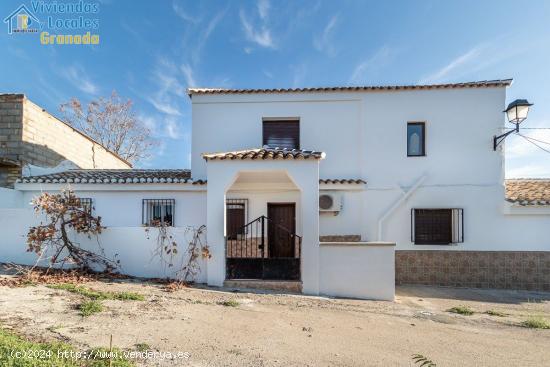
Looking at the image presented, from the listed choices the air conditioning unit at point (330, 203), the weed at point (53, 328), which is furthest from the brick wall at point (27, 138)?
the air conditioning unit at point (330, 203)

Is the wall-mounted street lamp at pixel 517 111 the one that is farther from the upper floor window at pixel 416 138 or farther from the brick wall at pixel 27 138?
the brick wall at pixel 27 138

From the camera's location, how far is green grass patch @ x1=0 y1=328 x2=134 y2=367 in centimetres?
286

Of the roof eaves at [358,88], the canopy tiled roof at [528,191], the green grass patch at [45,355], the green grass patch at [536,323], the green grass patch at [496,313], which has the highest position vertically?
the roof eaves at [358,88]

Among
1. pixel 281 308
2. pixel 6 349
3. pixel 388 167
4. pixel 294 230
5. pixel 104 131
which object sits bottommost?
pixel 281 308

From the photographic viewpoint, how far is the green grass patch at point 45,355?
9.37ft

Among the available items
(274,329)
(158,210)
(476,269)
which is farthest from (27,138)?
(476,269)

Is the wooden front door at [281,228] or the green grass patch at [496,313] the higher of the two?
the wooden front door at [281,228]

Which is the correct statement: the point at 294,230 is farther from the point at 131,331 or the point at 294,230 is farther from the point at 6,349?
the point at 6,349

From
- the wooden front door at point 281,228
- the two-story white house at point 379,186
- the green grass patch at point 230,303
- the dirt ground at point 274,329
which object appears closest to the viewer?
the dirt ground at point 274,329

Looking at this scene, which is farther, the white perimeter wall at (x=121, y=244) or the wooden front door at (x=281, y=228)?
the wooden front door at (x=281, y=228)

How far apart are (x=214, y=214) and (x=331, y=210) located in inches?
157

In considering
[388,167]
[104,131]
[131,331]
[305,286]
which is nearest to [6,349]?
[131,331]

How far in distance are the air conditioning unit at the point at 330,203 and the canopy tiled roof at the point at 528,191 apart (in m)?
5.45

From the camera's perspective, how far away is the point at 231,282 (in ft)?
22.7
